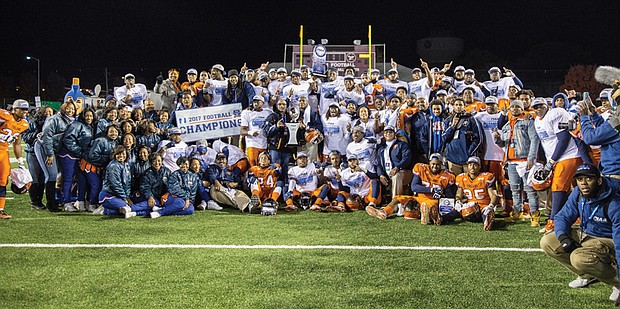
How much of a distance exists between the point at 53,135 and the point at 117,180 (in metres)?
1.40

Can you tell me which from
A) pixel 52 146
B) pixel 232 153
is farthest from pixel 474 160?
pixel 52 146

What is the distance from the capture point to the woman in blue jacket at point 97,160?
8.85 m

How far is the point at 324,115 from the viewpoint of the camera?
1073 centimetres

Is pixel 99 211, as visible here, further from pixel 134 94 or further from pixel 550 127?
pixel 550 127

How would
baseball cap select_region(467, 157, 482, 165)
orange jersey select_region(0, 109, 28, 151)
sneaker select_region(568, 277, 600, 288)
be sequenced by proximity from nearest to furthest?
sneaker select_region(568, 277, 600, 288), orange jersey select_region(0, 109, 28, 151), baseball cap select_region(467, 157, 482, 165)

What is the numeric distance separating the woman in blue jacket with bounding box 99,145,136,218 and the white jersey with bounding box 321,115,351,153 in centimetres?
375

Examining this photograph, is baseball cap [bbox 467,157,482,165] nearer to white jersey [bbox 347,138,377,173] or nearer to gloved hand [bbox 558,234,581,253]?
white jersey [bbox 347,138,377,173]

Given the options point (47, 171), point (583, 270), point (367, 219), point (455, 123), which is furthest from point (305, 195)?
point (583, 270)

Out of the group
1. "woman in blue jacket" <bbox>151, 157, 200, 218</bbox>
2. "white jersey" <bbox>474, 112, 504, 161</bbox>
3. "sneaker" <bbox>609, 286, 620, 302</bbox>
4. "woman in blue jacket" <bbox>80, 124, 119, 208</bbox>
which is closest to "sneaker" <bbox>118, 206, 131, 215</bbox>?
"woman in blue jacket" <bbox>151, 157, 200, 218</bbox>

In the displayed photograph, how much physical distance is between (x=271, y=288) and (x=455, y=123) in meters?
5.31

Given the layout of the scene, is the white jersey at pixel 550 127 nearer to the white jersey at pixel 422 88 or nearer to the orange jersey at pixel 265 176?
the white jersey at pixel 422 88

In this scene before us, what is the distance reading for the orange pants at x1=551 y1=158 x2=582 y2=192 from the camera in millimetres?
7070

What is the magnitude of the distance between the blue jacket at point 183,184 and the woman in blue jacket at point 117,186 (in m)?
0.68

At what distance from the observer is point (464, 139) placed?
8883 millimetres
